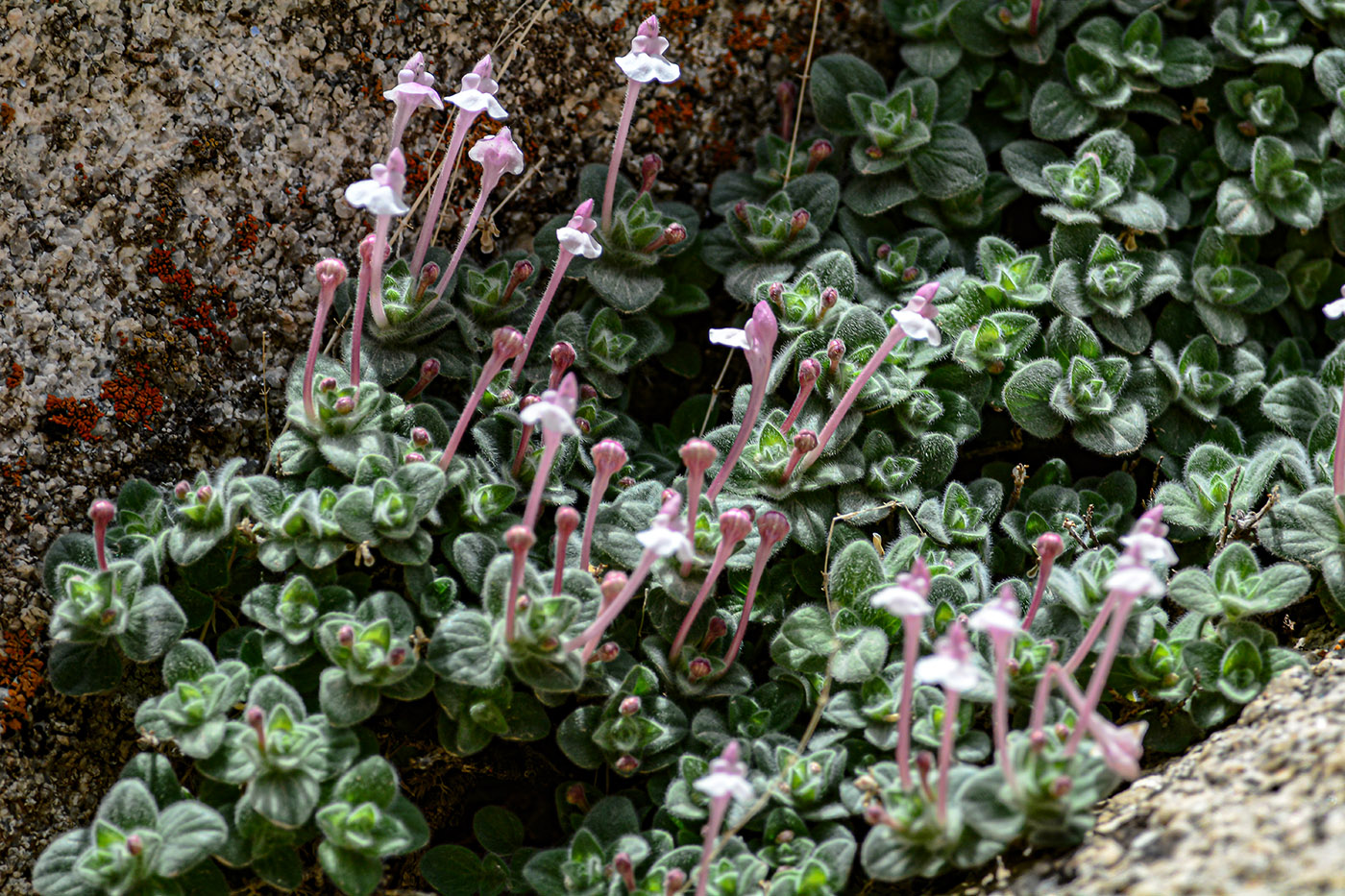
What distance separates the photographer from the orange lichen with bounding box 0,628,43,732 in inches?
87.6

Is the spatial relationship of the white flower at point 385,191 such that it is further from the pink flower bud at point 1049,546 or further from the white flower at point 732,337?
the pink flower bud at point 1049,546

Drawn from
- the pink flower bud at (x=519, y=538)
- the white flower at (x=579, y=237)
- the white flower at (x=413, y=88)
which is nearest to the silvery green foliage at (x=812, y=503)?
the pink flower bud at (x=519, y=538)

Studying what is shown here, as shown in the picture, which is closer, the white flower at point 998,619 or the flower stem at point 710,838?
the white flower at point 998,619

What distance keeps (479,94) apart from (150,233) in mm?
801

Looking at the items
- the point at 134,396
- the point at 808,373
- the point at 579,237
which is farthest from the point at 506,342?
the point at 134,396

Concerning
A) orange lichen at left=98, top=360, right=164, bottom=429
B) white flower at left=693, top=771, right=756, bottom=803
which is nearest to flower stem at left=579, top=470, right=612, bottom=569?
white flower at left=693, top=771, right=756, bottom=803

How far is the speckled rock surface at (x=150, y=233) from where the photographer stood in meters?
2.26

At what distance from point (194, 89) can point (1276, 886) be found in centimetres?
248

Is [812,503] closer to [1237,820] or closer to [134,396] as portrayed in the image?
[1237,820]

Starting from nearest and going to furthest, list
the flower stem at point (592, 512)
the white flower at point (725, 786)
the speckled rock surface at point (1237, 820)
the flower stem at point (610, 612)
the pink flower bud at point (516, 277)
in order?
1. the speckled rock surface at point (1237, 820)
2. the white flower at point (725, 786)
3. the flower stem at point (610, 612)
4. the flower stem at point (592, 512)
5. the pink flower bud at point (516, 277)

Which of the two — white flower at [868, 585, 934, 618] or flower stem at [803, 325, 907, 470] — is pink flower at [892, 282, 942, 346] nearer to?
flower stem at [803, 325, 907, 470]

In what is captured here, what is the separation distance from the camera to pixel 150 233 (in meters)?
2.37

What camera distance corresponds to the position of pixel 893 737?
203 centimetres

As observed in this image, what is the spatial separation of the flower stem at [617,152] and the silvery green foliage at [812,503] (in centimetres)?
5
